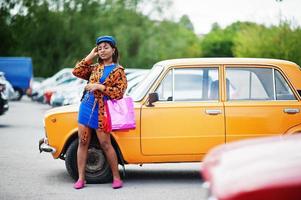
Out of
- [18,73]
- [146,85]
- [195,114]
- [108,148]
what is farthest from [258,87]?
[18,73]

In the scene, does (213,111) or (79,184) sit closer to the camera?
(79,184)

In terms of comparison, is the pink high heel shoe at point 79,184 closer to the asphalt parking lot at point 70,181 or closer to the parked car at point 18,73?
the asphalt parking lot at point 70,181

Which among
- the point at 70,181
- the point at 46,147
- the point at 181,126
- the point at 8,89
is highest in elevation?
the point at 181,126

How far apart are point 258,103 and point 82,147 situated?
2348mm

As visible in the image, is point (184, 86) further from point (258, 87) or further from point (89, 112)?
point (89, 112)

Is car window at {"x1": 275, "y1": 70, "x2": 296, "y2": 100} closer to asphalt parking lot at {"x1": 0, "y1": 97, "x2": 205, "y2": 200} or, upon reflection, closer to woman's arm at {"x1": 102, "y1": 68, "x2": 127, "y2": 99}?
asphalt parking lot at {"x1": 0, "y1": 97, "x2": 205, "y2": 200}

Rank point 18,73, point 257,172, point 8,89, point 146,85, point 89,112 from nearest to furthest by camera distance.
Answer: point 257,172
point 89,112
point 146,85
point 8,89
point 18,73

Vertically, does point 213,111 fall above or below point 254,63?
below

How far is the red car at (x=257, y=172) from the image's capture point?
3.59 meters

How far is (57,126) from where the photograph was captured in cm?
870

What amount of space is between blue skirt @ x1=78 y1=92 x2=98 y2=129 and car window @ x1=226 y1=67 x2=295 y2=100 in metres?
1.82

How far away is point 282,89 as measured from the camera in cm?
892

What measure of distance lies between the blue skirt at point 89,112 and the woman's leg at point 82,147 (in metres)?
0.08

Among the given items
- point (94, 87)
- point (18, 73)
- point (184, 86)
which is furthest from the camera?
point (18, 73)
